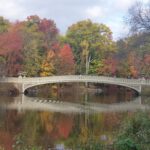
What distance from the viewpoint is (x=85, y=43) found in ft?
207

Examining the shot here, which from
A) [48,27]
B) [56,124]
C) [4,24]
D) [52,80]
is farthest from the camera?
[48,27]

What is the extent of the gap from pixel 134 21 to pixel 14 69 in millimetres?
27468

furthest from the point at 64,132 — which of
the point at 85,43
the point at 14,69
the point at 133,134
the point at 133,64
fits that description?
the point at 85,43

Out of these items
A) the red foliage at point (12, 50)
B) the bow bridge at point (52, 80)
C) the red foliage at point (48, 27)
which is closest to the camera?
the bow bridge at point (52, 80)

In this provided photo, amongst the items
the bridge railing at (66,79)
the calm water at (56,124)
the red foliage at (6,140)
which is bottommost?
the calm water at (56,124)

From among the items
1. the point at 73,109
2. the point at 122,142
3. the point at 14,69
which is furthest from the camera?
the point at 14,69

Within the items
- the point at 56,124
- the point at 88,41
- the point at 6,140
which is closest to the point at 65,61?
the point at 88,41

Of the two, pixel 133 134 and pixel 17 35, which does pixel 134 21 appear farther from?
pixel 17 35

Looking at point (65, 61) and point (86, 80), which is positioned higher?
point (65, 61)

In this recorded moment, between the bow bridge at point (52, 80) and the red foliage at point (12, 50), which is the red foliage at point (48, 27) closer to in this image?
the red foliage at point (12, 50)

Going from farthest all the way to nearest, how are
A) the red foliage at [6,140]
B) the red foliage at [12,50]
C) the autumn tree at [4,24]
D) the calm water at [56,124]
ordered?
1. the autumn tree at [4,24]
2. the red foliage at [12,50]
3. the calm water at [56,124]
4. the red foliage at [6,140]

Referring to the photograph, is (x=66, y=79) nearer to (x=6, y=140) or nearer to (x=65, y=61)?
(x=65, y=61)

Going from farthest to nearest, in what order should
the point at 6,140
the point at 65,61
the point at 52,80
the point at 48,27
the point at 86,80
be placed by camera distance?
the point at 48,27
the point at 65,61
the point at 86,80
the point at 52,80
the point at 6,140

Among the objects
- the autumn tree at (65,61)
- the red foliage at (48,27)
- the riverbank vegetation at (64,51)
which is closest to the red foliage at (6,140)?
the riverbank vegetation at (64,51)
